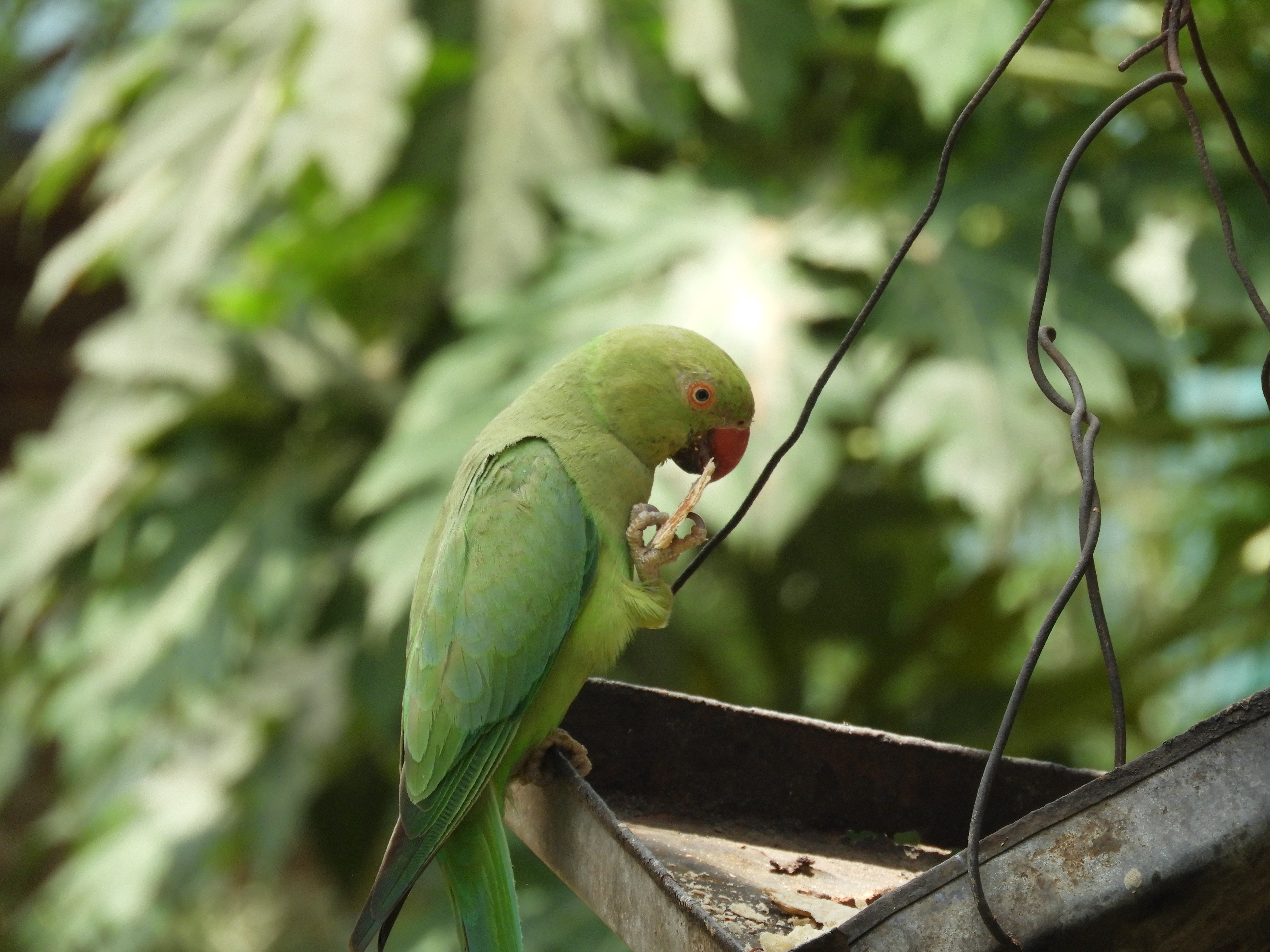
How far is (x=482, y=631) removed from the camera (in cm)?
181

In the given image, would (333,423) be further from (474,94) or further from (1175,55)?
Answer: (1175,55)

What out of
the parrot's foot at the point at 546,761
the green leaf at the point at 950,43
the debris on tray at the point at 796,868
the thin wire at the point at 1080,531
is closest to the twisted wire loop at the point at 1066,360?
the thin wire at the point at 1080,531

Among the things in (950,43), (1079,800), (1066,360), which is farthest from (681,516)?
(950,43)

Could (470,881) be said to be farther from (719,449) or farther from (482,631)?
(719,449)

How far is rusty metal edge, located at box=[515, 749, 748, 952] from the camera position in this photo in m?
1.13

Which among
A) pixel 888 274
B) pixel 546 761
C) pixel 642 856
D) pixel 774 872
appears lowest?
pixel 774 872

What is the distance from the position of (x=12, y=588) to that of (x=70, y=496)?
28 centimetres

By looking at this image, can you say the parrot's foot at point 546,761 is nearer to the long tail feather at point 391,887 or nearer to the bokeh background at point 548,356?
the long tail feather at point 391,887

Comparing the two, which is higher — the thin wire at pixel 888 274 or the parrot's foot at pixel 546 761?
the thin wire at pixel 888 274

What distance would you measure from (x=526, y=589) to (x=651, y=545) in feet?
0.73

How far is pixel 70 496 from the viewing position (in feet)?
11.3

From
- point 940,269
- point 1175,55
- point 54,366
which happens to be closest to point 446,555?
point 1175,55

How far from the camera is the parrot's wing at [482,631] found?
1.73m

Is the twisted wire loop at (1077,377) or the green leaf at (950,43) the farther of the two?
the green leaf at (950,43)
